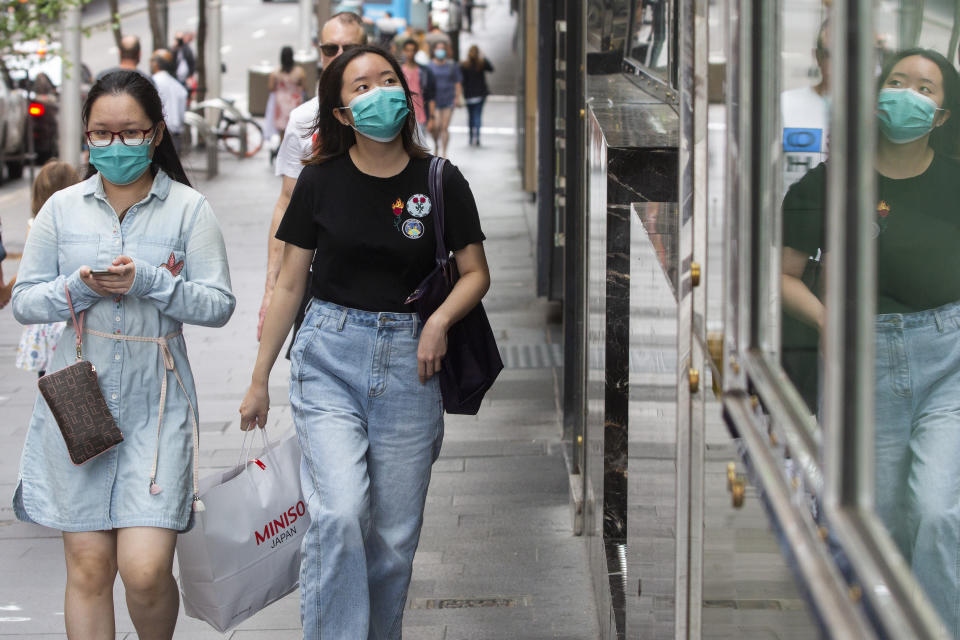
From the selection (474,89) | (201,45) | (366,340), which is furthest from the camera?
(474,89)

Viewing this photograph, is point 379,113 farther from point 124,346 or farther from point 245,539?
point 245,539

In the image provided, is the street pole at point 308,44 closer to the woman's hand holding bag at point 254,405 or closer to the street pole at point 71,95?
the street pole at point 71,95

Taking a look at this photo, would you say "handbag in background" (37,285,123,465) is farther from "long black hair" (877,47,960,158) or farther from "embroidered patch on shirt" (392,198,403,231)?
"long black hair" (877,47,960,158)

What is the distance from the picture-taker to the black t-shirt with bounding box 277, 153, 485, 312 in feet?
10.5

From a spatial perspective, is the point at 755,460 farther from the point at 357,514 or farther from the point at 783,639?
the point at 357,514

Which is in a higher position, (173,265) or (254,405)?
(173,265)

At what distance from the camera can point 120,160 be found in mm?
3256

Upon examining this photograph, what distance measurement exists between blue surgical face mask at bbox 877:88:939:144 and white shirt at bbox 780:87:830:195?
2.0 inches

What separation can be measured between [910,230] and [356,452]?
188 cm

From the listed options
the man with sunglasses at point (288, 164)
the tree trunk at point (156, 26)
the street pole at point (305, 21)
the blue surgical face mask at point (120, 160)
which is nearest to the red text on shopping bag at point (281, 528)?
the blue surgical face mask at point (120, 160)

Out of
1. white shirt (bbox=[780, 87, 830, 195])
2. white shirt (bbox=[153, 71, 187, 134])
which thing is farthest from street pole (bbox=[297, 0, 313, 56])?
white shirt (bbox=[780, 87, 830, 195])

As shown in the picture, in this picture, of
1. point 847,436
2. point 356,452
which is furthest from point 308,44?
point 847,436

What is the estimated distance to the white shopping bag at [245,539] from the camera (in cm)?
327

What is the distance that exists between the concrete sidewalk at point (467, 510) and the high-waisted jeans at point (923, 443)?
2580mm
